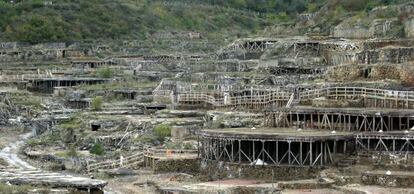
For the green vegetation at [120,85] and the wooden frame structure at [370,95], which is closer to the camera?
the wooden frame structure at [370,95]

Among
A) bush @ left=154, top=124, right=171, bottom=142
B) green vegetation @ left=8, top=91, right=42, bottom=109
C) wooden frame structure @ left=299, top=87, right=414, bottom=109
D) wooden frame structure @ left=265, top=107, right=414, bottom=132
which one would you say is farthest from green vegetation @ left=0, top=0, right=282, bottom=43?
wooden frame structure @ left=265, top=107, right=414, bottom=132

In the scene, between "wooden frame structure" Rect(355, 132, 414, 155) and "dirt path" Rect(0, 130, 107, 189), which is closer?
"dirt path" Rect(0, 130, 107, 189)

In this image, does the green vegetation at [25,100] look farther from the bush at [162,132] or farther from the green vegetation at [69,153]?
the bush at [162,132]

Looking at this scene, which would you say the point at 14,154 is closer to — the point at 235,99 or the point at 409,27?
the point at 235,99

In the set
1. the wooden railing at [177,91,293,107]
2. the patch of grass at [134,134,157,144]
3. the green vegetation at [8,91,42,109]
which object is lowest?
the patch of grass at [134,134,157,144]

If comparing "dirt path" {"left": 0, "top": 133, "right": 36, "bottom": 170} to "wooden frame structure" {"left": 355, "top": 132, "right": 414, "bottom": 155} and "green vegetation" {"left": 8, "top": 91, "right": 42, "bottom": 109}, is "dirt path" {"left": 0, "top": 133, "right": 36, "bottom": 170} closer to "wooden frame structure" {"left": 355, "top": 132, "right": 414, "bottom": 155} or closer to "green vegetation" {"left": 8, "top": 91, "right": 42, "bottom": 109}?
"green vegetation" {"left": 8, "top": 91, "right": 42, "bottom": 109}

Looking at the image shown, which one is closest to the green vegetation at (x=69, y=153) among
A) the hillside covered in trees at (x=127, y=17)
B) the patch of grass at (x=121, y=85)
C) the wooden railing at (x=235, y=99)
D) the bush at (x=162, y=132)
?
the bush at (x=162, y=132)

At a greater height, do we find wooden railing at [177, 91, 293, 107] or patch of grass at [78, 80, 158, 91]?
patch of grass at [78, 80, 158, 91]

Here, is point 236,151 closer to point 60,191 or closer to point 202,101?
point 60,191

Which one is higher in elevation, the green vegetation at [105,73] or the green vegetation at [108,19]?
the green vegetation at [108,19]
